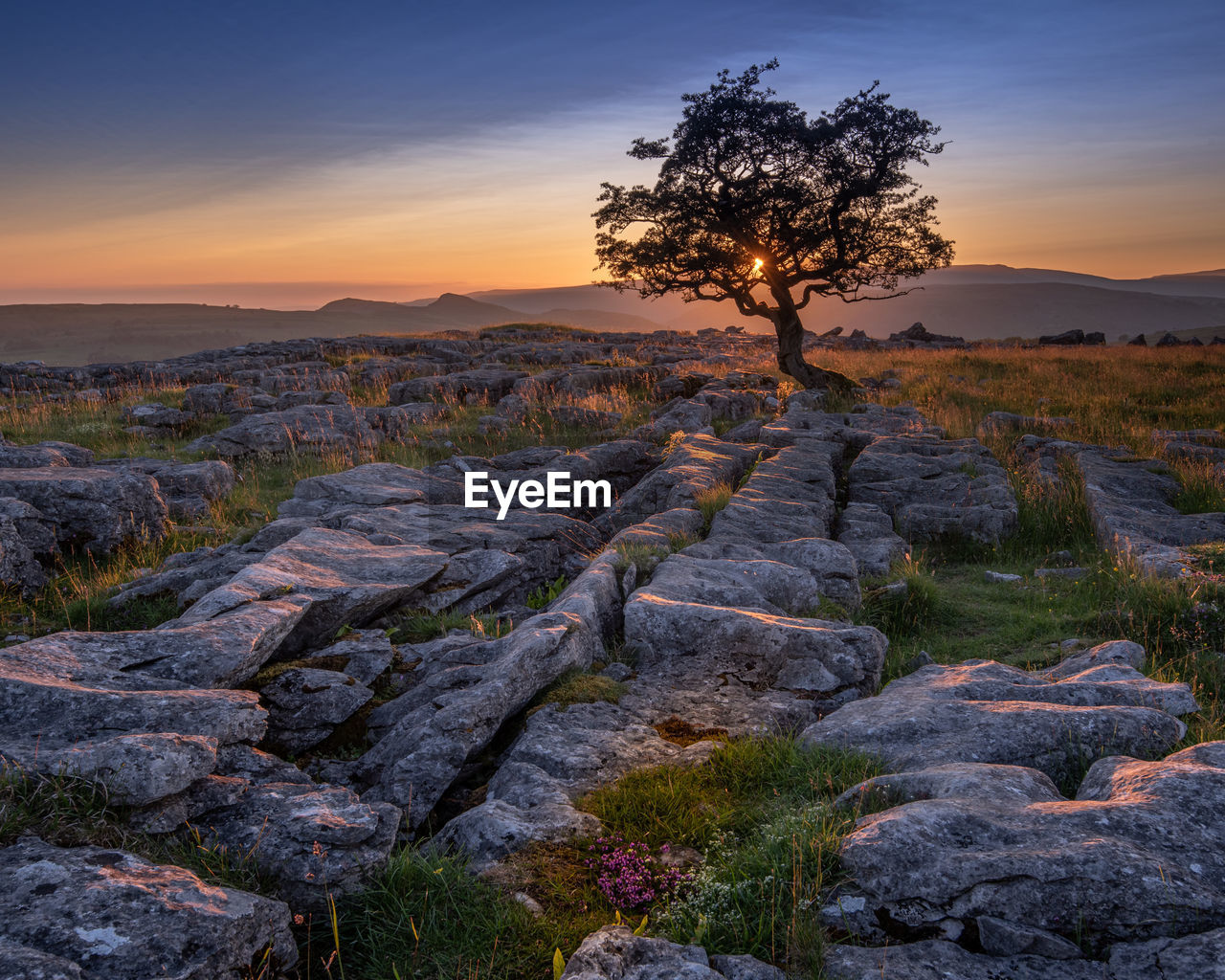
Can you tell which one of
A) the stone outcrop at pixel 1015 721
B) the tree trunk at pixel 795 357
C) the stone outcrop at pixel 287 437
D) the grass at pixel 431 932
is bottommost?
the grass at pixel 431 932

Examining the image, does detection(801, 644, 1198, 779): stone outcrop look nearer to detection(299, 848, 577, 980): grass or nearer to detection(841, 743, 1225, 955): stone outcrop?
detection(841, 743, 1225, 955): stone outcrop

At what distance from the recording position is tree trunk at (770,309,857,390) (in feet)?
85.3

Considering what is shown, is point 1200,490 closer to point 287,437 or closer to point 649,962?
point 649,962

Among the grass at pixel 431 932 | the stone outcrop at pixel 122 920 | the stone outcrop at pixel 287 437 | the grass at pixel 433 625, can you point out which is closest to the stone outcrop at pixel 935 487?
the grass at pixel 433 625

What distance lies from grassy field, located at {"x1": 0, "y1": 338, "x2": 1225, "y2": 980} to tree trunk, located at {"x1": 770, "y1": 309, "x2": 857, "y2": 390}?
677cm

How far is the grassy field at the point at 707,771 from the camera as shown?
3.52 m

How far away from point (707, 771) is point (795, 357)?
24.0m

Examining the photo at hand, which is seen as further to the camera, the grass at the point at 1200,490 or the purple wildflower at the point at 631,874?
the grass at the point at 1200,490

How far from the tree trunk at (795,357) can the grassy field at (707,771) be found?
266 inches

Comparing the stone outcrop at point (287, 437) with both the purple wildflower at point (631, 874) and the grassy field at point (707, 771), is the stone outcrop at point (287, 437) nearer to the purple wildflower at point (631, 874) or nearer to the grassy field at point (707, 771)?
the grassy field at point (707, 771)

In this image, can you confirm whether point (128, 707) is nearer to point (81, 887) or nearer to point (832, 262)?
point (81, 887)

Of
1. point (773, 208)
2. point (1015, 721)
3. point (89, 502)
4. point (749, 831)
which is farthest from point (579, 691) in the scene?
point (773, 208)

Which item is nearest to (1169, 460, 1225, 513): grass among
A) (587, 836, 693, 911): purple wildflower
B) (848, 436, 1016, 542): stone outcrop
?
(848, 436, 1016, 542): stone outcrop

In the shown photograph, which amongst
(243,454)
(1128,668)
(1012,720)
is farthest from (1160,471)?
(243,454)
